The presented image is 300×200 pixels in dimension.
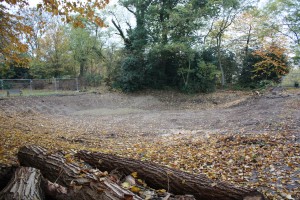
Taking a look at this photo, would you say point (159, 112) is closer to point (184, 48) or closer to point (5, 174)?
point (184, 48)

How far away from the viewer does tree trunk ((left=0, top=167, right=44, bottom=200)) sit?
2414 mm

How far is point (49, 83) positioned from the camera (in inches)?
734

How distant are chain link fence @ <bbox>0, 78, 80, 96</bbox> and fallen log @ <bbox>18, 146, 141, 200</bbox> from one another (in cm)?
1441

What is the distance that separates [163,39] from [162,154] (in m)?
16.2

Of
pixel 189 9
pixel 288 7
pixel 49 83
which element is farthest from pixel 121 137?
pixel 288 7

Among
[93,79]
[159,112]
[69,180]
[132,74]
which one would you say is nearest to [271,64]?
[159,112]

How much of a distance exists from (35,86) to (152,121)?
10964 millimetres

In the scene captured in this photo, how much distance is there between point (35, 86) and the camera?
1769 centimetres

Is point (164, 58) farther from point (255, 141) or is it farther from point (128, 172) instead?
point (128, 172)

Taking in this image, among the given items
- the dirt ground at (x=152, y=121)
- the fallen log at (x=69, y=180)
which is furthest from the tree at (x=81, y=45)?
the fallen log at (x=69, y=180)

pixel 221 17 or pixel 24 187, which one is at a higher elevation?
pixel 221 17

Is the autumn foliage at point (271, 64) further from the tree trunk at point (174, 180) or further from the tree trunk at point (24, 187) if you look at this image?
the tree trunk at point (24, 187)

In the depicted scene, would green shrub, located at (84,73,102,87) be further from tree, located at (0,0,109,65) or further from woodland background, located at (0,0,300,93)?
tree, located at (0,0,109,65)

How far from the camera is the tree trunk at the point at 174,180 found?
2.69m
